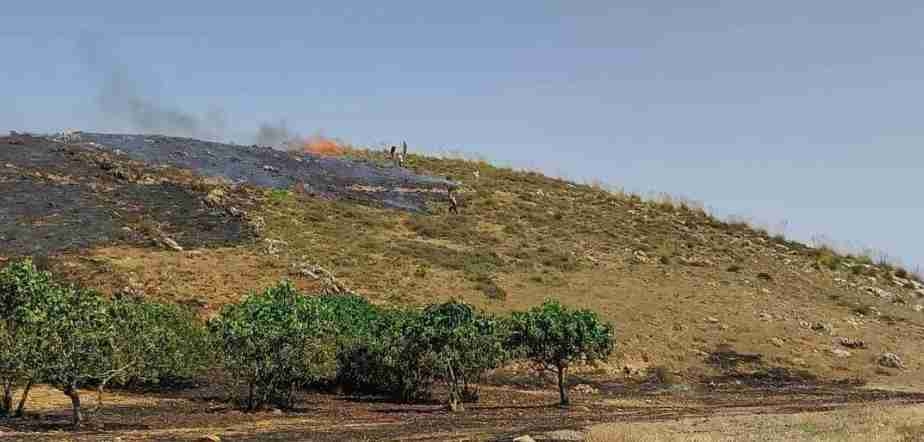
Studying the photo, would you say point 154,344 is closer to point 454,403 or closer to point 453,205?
point 454,403

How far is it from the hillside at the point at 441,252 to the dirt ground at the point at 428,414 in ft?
26.2

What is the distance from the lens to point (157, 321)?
32.0m

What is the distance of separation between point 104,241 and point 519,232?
30468mm

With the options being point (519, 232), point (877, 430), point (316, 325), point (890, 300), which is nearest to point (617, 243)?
point (519, 232)

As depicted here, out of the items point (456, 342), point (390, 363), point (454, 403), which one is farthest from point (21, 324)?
point (454, 403)

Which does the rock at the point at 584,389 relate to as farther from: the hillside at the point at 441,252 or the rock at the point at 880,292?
the rock at the point at 880,292

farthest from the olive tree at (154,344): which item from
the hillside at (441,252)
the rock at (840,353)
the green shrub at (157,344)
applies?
the rock at (840,353)

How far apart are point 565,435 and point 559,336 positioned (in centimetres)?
1159

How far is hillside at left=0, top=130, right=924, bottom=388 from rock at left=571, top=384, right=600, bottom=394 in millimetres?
3990

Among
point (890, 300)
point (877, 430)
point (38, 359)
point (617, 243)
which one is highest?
point (617, 243)

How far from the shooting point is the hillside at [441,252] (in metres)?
47.1

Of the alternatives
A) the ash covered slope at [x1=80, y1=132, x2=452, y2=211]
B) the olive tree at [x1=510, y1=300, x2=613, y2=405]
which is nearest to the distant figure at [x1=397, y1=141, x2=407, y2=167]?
the ash covered slope at [x1=80, y1=132, x2=452, y2=211]

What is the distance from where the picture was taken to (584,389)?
38.2m

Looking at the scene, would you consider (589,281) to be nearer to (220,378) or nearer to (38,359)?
(220,378)
